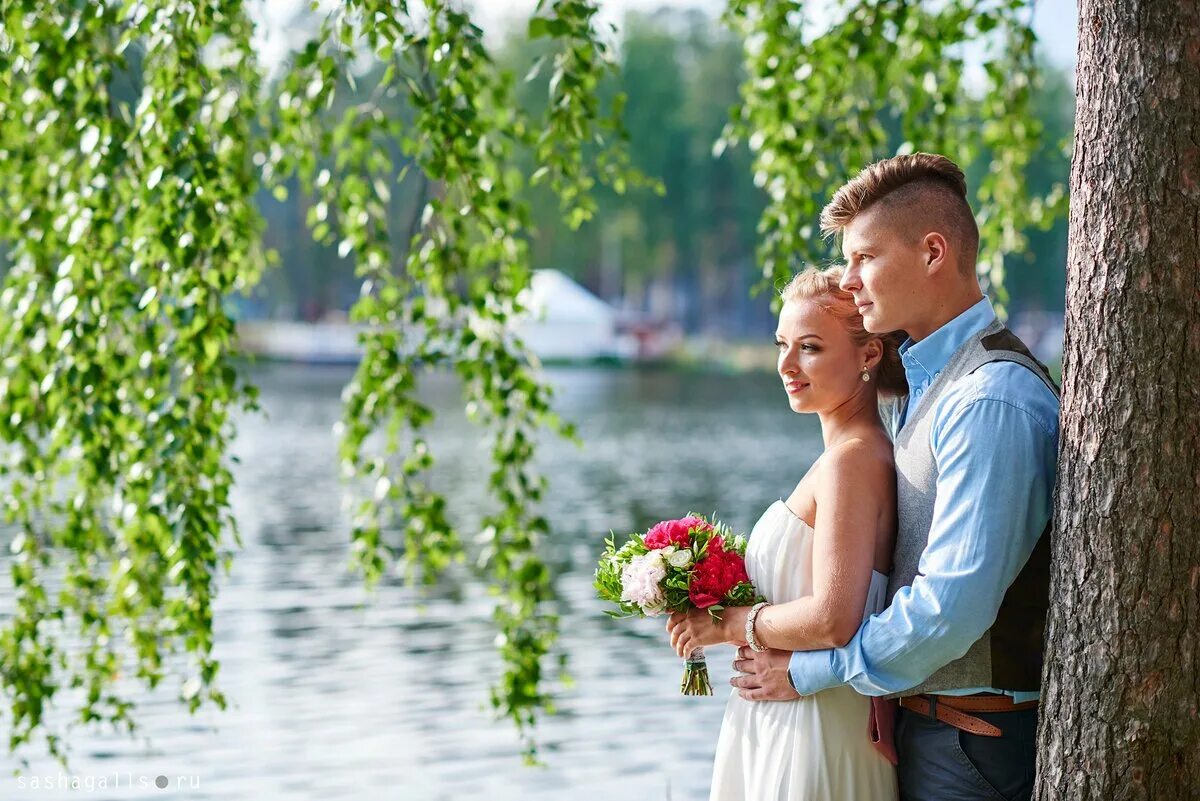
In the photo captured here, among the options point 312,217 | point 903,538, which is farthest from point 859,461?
point 312,217

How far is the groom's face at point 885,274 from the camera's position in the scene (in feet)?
8.74

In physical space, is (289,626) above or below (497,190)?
below

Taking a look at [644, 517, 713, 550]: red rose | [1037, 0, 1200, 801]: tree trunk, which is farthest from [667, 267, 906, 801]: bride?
[1037, 0, 1200, 801]: tree trunk

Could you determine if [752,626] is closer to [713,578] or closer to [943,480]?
[713,578]

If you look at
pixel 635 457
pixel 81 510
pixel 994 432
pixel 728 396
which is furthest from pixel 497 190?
pixel 728 396

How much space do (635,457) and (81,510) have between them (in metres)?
20.7

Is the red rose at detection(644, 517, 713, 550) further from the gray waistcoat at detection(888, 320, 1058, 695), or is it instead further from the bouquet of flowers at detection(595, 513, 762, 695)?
the gray waistcoat at detection(888, 320, 1058, 695)

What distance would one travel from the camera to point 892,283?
2.67 m

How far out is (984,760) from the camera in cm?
268

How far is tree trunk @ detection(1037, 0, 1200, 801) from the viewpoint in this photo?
2.46 meters

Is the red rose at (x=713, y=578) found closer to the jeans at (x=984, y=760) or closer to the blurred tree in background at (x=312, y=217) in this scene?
the jeans at (x=984, y=760)

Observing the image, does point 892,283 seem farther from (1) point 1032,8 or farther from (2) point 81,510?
(1) point 1032,8

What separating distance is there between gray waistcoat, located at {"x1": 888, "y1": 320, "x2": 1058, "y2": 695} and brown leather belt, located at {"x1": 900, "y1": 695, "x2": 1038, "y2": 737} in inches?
1.4

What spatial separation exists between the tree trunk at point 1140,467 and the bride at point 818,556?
38 cm
